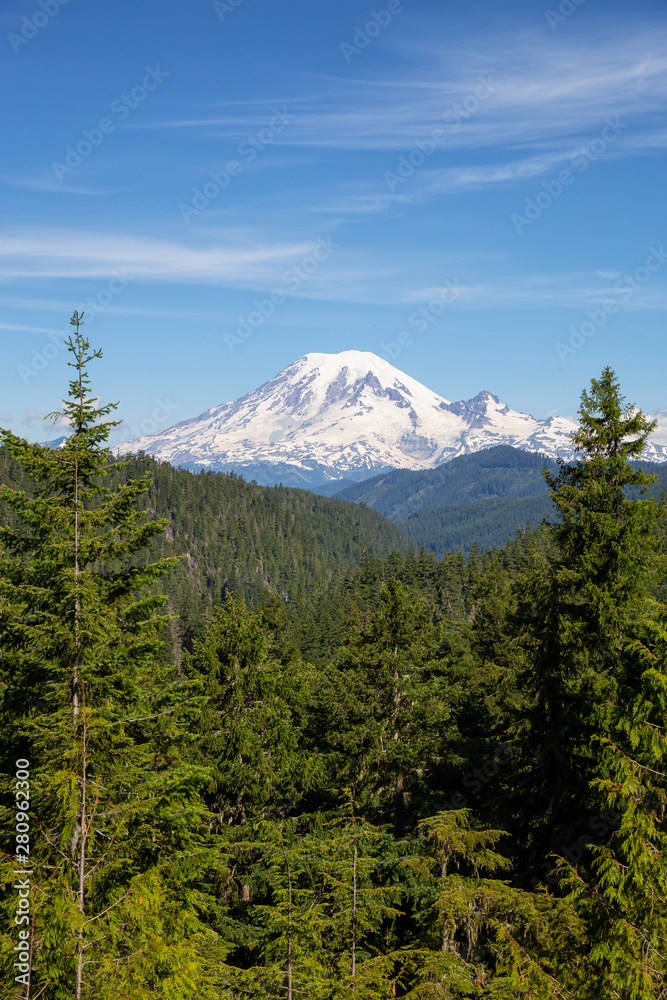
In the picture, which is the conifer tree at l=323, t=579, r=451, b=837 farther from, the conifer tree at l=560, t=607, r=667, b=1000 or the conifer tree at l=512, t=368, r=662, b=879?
the conifer tree at l=560, t=607, r=667, b=1000

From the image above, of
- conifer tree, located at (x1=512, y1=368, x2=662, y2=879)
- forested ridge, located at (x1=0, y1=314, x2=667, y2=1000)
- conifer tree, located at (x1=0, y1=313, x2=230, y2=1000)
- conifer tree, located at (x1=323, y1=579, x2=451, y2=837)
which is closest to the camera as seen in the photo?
conifer tree, located at (x1=0, y1=313, x2=230, y2=1000)

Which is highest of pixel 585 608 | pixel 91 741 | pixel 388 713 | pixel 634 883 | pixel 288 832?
pixel 585 608

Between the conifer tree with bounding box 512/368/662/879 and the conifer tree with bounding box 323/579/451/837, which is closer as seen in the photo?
the conifer tree with bounding box 512/368/662/879

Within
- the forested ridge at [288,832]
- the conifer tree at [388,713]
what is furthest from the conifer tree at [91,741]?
the conifer tree at [388,713]

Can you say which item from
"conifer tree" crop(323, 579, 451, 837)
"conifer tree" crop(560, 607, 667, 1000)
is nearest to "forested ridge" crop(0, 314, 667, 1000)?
"conifer tree" crop(560, 607, 667, 1000)

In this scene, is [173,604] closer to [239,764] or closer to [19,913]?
[239,764]

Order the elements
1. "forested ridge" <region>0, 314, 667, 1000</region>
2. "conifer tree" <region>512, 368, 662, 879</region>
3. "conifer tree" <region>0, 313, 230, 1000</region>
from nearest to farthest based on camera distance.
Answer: "conifer tree" <region>0, 313, 230, 1000</region> → "forested ridge" <region>0, 314, 667, 1000</region> → "conifer tree" <region>512, 368, 662, 879</region>

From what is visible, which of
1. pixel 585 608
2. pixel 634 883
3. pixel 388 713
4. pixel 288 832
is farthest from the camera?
pixel 388 713

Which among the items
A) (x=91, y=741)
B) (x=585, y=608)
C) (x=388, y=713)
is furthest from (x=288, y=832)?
(x=91, y=741)

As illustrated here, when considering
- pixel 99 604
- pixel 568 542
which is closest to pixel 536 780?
pixel 568 542

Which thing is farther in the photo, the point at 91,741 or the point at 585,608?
the point at 585,608

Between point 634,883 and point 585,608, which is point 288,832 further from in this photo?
point 634,883

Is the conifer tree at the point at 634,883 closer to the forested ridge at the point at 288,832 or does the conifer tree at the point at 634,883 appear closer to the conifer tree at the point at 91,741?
the forested ridge at the point at 288,832

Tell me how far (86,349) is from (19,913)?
22.1ft
